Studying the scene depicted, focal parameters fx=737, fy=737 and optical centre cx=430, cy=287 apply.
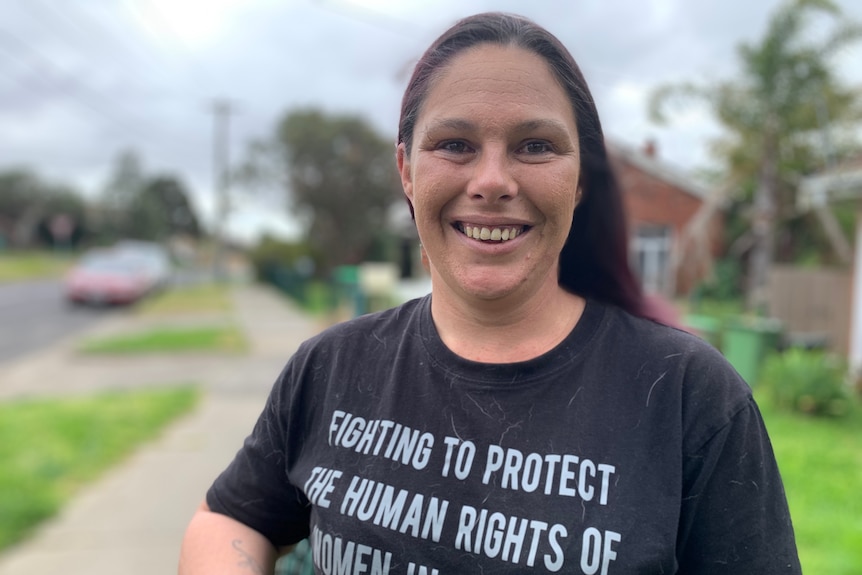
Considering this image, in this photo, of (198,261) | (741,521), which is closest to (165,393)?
(741,521)

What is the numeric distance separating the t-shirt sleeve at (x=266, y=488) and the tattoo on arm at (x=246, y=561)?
0.15 ft

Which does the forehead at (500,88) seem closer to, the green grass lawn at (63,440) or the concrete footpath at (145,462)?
the concrete footpath at (145,462)

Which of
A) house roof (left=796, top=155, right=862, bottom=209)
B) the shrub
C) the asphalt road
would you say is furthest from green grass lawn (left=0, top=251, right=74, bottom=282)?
the shrub

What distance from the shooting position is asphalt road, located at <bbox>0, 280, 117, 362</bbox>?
38.0 ft

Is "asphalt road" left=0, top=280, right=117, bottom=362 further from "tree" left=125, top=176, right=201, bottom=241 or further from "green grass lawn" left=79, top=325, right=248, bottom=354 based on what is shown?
"tree" left=125, top=176, right=201, bottom=241

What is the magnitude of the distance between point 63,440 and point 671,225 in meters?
17.0

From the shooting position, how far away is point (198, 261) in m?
65.5

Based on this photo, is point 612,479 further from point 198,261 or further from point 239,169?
point 198,261

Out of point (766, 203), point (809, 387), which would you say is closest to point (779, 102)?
point (766, 203)

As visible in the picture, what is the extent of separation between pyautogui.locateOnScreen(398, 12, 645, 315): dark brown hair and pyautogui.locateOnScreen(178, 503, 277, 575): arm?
838 mm

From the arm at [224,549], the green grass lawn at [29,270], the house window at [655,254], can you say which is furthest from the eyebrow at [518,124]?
the green grass lawn at [29,270]

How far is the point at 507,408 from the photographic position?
50.5 inches

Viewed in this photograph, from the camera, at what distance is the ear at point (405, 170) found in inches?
56.7

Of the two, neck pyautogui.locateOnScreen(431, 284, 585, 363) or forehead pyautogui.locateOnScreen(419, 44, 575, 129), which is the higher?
forehead pyautogui.locateOnScreen(419, 44, 575, 129)
